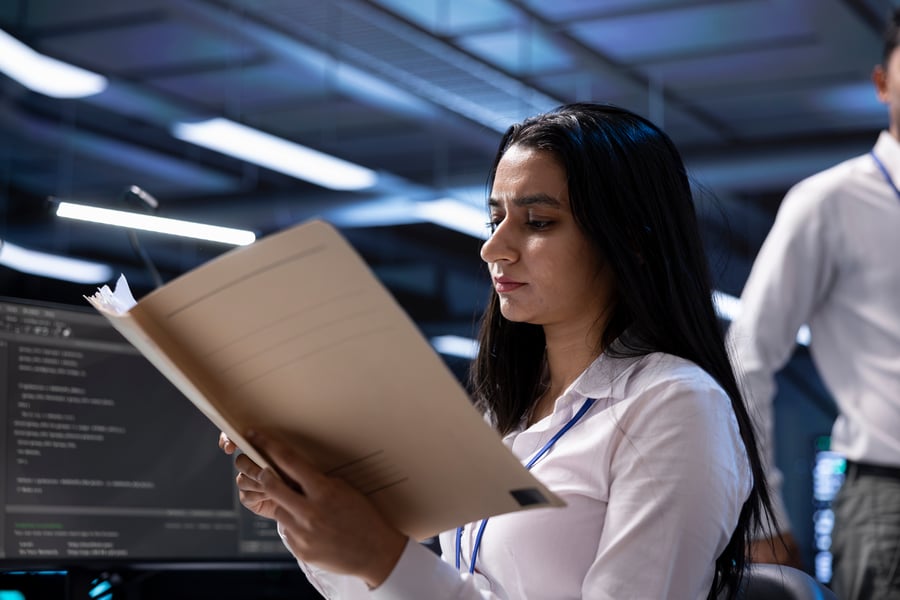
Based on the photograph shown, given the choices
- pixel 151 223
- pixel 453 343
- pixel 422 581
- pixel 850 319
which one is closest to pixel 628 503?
pixel 422 581

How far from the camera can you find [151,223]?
8.22 ft

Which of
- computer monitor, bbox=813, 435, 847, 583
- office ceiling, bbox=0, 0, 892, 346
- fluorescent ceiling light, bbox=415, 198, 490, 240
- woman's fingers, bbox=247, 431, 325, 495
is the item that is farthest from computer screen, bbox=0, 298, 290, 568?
computer monitor, bbox=813, 435, 847, 583

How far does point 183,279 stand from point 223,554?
1.53 m

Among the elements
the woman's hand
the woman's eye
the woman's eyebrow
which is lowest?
the woman's hand

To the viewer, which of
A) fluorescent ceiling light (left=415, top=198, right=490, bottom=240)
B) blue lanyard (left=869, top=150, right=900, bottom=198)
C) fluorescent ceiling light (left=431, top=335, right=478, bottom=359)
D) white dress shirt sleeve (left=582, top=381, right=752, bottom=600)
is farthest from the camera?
fluorescent ceiling light (left=431, top=335, right=478, bottom=359)

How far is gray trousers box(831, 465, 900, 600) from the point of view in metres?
2.11

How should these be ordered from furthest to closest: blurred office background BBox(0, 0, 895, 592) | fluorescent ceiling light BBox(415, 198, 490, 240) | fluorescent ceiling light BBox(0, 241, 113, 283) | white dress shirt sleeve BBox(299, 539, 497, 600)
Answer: fluorescent ceiling light BBox(415, 198, 490, 240)
blurred office background BBox(0, 0, 895, 592)
fluorescent ceiling light BBox(0, 241, 113, 283)
white dress shirt sleeve BBox(299, 539, 497, 600)

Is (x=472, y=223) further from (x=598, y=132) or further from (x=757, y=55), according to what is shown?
(x=598, y=132)

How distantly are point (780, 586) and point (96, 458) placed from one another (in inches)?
48.8

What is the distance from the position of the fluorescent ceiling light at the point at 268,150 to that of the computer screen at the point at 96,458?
118 inches

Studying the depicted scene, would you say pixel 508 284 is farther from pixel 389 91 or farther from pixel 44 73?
pixel 389 91

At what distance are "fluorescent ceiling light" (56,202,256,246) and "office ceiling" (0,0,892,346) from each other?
95.0 inches

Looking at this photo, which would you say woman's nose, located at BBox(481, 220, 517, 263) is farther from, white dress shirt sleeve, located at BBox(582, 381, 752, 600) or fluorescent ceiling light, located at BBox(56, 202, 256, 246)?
fluorescent ceiling light, located at BBox(56, 202, 256, 246)

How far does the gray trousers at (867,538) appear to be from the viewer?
2107mm
